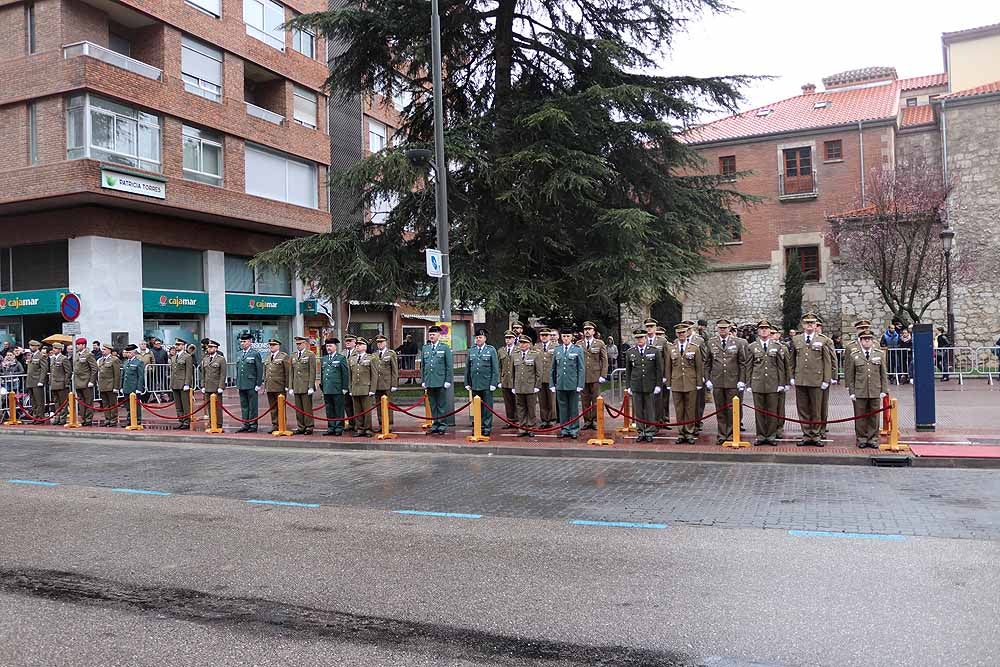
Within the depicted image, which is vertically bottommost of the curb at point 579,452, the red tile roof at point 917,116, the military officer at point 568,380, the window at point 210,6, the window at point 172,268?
the curb at point 579,452

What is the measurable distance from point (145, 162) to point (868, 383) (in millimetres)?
21731

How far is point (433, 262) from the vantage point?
14836 mm

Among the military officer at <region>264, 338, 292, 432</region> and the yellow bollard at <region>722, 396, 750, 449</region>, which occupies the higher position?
the military officer at <region>264, 338, 292, 432</region>

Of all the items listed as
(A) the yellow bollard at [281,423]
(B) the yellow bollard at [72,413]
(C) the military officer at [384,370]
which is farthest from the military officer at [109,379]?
(C) the military officer at [384,370]

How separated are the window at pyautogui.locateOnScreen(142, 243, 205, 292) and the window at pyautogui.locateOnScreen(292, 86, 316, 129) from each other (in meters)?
7.41

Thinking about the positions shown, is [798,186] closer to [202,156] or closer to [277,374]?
[202,156]

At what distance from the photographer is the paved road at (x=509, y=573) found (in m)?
4.46

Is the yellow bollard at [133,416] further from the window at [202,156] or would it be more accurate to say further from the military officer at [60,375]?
the window at [202,156]

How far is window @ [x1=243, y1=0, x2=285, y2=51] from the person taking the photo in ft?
94.9

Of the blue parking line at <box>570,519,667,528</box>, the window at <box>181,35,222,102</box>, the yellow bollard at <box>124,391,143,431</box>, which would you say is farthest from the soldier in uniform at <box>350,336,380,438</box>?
the window at <box>181,35,222,102</box>

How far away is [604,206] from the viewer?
1938cm

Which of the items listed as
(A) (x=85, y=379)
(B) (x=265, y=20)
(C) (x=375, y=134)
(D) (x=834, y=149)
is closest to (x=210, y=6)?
(B) (x=265, y=20)

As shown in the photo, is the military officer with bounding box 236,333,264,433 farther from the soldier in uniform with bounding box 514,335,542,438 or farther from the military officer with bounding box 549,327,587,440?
the military officer with bounding box 549,327,587,440

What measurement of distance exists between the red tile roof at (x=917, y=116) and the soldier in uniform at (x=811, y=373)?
2595cm
